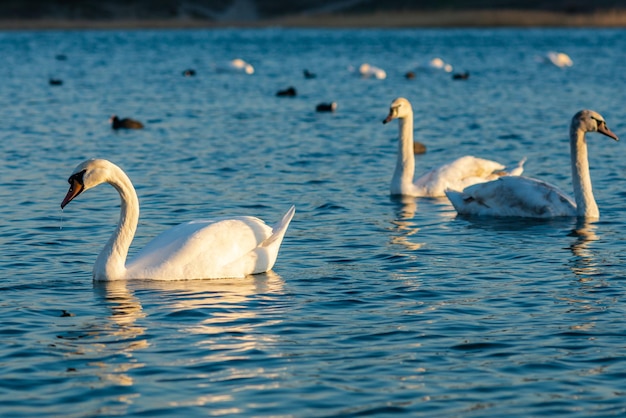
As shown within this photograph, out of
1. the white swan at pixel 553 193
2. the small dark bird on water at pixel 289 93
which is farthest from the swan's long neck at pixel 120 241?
the small dark bird on water at pixel 289 93

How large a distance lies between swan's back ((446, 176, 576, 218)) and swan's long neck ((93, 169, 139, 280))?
520 centimetres

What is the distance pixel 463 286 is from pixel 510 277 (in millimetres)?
617

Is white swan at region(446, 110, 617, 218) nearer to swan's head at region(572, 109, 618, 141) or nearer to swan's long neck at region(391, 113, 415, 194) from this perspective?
swan's head at region(572, 109, 618, 141)

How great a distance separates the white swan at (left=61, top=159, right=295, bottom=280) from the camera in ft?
35.5

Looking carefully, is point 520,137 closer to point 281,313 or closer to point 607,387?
point 281,313

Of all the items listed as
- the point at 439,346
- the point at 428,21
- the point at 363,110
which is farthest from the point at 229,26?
the point at 439,346

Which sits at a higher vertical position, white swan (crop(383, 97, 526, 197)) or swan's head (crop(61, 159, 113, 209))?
swan's head (crop(61, 159, 113, 209))

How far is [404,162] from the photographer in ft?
55.6

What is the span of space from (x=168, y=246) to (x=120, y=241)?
0.43 metres

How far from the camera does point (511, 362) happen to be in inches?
330

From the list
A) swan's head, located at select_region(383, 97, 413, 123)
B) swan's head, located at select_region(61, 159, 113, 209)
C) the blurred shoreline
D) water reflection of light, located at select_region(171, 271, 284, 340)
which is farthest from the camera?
the blurred shoreline

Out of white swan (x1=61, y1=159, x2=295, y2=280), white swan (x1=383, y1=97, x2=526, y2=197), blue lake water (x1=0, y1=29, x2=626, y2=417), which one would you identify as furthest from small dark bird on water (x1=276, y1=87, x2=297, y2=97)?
white swan (x1=61, y1=159, x2=295, y2=280)

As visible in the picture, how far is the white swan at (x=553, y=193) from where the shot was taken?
568 inches

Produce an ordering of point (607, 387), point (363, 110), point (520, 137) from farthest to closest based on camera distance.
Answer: point (363, 110)
point (520, 137)
point (607, 387)
